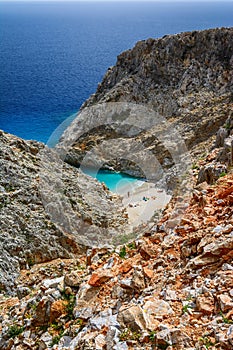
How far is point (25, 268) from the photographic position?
18.2 meters

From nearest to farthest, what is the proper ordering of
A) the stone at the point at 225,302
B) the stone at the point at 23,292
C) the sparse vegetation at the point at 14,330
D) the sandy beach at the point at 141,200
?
1. the stone at the point at 225,302
2. the sparse vegetation at the point at 14,330
3. the stone at the point at 23,292
4. the sandy beach at the point at 141,200

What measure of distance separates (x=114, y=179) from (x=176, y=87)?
14.4m

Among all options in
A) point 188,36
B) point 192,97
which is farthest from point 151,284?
point 188,36

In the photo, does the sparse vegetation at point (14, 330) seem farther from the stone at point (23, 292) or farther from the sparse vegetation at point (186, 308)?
the sparse vegetation at point (186, 308)

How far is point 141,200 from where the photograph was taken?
33688 mm

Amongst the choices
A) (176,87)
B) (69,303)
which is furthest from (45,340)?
(176,87)

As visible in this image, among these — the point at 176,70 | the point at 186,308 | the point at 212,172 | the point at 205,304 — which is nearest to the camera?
the point at 205,304

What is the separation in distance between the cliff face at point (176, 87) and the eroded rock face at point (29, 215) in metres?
16.2

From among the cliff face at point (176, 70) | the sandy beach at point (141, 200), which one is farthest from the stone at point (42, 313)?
the cliff face at point (176, 70)

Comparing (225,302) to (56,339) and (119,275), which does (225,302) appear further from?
(56,339)

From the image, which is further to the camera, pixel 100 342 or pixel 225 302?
pixel 100 342

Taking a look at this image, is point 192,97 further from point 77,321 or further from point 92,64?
point 92,64

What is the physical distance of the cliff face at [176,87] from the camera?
41.8 m

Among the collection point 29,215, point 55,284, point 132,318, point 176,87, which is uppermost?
point 176,87
